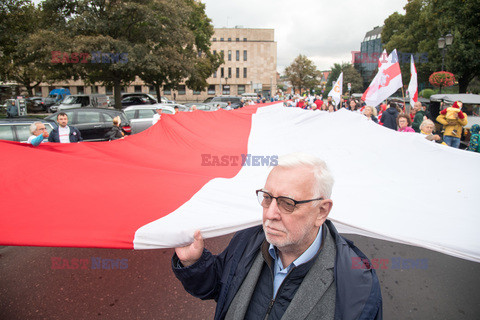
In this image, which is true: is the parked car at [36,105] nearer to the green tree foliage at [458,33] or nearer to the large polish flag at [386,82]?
the large polish flag at [386,82]

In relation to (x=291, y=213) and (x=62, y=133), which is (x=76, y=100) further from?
(x=291, y=213)

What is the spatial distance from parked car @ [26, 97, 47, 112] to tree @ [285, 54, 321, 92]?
154 ft

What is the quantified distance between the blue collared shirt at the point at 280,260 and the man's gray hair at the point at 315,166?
0.30 meters

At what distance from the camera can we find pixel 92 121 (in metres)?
12.0

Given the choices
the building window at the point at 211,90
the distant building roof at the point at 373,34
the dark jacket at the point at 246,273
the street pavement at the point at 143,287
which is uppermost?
the distant building roof at the point at 373,34

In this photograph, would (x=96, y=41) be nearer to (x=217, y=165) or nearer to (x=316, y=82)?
(x=217, y=165)

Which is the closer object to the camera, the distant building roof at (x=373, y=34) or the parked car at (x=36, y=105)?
the parked car at (x=36, y=105)

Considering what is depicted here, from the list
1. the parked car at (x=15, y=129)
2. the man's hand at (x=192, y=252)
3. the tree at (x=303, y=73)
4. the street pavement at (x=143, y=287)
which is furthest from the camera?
the tree at (x=303, y=73)

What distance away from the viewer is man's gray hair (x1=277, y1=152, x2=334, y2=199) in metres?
1.70

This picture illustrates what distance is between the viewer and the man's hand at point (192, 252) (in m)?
1.99

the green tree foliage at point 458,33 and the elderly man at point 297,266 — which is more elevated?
the green tree foliage at point 458,33

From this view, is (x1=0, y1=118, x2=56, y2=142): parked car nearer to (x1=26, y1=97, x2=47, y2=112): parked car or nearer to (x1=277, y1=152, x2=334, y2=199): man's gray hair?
(x1=277, y1=152, x2=334, y2=199): man's gray hair

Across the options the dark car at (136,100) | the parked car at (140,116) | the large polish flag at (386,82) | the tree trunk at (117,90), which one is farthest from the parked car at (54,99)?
the large polish flag at (386,82)

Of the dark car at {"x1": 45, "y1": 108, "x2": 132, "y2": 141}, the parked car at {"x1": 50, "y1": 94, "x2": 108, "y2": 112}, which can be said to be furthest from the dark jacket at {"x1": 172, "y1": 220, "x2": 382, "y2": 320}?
the parked car at {"x1": 50, "y1": 94, "x2": 108, "y2": 112}
